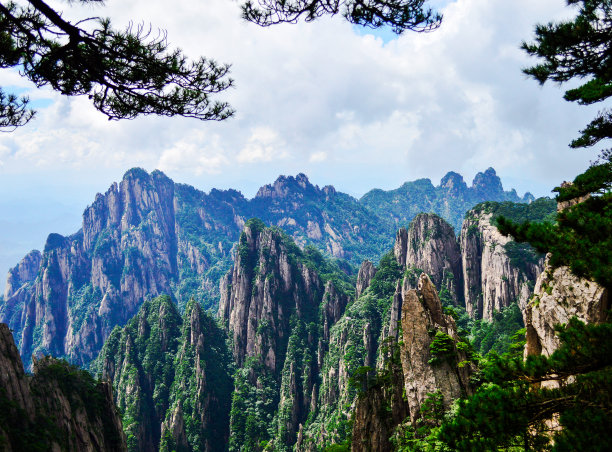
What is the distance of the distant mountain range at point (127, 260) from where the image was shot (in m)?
136

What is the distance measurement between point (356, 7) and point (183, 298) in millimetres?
166665

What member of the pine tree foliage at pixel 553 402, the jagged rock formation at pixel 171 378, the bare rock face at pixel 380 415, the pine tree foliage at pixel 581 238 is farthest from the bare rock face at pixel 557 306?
the jagged rock formation at pixel 171 378

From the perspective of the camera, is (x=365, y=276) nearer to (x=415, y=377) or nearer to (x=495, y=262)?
(x=495, y=262)

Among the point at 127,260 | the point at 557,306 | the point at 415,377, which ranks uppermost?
the point at 127,260

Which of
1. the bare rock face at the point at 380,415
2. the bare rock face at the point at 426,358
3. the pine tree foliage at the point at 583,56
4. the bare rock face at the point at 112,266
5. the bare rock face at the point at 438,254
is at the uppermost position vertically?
the bare rock face at the point at 112,266

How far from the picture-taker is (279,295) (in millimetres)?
83250

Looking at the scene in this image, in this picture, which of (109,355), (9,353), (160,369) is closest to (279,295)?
(160,369)

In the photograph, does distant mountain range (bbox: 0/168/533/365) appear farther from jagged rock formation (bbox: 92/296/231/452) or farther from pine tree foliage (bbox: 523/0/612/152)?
pine tree foliage (bbox: 523/0/612/152)

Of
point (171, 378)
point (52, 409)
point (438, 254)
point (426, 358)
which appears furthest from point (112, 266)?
point (426, 358)

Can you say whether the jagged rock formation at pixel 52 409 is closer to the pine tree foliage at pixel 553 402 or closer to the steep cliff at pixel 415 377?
the steep cliff at pixel 415 377

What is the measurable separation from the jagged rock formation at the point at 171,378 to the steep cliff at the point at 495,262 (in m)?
51.7

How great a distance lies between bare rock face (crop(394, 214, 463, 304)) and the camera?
209 feet

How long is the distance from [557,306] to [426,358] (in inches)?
289

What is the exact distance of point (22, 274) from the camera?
16600 cm
